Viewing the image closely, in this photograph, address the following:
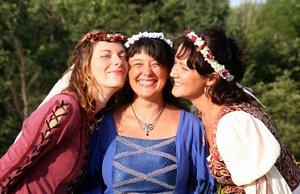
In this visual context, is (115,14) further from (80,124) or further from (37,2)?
(80,124)

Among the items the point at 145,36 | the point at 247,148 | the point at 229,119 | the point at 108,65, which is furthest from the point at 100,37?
the point at 247,148

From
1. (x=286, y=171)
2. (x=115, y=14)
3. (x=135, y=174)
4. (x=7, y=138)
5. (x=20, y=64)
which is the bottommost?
(x=7, y=138)

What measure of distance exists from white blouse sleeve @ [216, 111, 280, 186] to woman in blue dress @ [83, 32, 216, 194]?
483 mm

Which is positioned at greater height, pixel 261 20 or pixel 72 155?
pixel 72 155

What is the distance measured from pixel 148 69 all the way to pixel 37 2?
954 centimetres

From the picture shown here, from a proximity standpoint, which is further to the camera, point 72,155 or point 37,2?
point 37,2

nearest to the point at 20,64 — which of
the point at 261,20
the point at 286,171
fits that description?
the point at 286,171

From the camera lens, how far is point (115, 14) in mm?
12633

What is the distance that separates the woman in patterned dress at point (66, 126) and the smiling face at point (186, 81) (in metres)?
0.28

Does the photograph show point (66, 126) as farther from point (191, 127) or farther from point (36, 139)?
point (191, 127)

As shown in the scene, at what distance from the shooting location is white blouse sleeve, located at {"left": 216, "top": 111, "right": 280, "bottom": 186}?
2336 millimetres

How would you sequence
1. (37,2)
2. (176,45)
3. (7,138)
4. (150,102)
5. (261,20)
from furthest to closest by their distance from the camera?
1. (261,20)
2. (37,2)
3. (7,138)
4. (150,102)
5. (176,45)

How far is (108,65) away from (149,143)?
1.47 feet

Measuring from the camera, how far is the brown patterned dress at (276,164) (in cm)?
248
